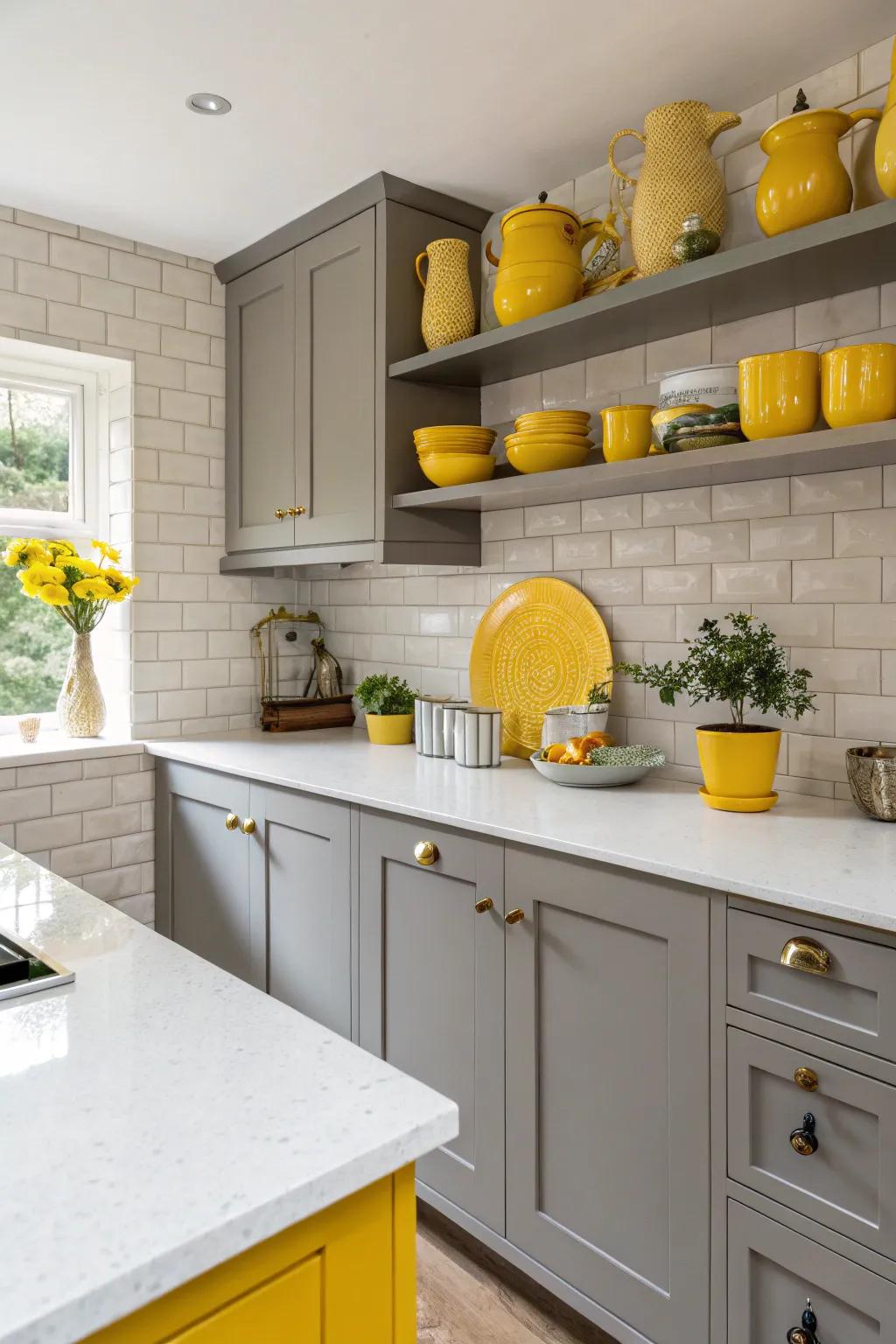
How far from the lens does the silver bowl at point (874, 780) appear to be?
172 centimetres

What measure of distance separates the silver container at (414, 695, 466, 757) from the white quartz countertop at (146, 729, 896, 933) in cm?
5

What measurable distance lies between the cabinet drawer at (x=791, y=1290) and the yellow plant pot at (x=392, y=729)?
1616 mm

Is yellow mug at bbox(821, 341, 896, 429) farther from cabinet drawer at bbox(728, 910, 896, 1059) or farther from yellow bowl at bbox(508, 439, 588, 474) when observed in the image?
cabinet drawer at bbox(728, 910, 896, 1059)

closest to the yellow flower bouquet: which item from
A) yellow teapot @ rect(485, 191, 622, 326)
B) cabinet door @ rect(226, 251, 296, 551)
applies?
cabinet door @ rect(226, 251, 296, 551)

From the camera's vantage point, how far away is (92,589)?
2.78 meters

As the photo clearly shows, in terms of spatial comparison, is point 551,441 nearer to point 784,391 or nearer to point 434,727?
point 784,391

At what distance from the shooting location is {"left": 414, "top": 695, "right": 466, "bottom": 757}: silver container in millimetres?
2508

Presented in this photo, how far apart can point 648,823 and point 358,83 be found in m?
1.70

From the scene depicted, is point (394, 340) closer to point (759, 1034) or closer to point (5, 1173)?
point (759, 1034)

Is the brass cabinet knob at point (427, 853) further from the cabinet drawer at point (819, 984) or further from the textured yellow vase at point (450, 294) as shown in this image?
the textured yellow vase at point (450, 294)

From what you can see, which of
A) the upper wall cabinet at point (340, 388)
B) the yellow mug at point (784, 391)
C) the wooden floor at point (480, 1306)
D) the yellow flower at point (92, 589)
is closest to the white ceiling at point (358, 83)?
the upper wall cabinet at point (340, 388)

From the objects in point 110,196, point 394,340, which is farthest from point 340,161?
point 110,196

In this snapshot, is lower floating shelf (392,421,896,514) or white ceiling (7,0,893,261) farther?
white ceiling (7,0,893,261)

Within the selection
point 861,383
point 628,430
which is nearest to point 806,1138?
point 861,383
